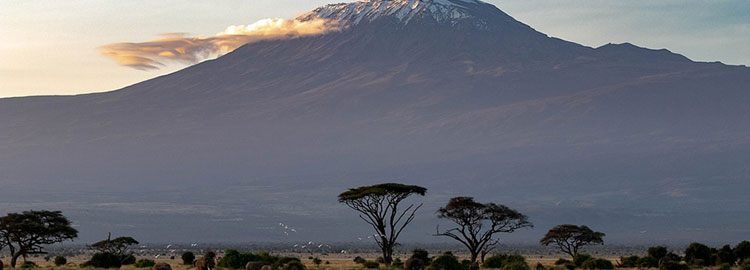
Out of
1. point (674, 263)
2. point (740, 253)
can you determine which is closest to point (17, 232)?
point (674, 263)

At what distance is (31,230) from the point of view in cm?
6425

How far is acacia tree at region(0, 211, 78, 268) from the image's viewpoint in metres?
63.8

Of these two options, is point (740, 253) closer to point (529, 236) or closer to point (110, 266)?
point (110, 266)

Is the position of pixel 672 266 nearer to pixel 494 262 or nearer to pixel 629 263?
pixel 629 263

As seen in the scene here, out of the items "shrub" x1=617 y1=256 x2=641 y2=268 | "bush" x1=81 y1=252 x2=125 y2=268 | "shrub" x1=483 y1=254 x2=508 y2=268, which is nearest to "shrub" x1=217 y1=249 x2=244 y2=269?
"bush" x1=81 y1=252 x2=125 y2=268

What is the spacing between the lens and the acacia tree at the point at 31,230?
209ft

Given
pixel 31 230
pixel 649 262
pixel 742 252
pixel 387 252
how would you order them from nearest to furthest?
pixel 387 252 < pixel 31 230 < pixel 742 252 < pixel 649 262

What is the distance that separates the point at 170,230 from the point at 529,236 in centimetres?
6018

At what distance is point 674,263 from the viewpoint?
57.3 meters

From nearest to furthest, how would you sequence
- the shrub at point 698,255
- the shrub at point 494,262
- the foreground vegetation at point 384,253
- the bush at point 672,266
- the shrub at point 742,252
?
the bush at point 672,266 → the foreground vegetation at point 384,253 → the shrub at point 742,252 → the shrub at point 698,255 → the shrub at point 494,262

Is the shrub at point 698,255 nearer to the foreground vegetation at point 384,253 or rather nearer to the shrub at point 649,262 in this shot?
the foreground vegetation at point 384,253

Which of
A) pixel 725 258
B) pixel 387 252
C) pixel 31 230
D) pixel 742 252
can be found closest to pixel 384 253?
pixel 387 252

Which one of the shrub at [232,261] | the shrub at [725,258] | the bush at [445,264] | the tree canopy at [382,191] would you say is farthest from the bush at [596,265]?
the shrub at [232,261]

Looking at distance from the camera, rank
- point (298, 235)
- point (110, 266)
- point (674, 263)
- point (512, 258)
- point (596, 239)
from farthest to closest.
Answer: point (298, 235) < point (596, 239) < point (512, 258) < point (110, 266) < point (674, 263)
